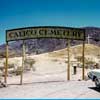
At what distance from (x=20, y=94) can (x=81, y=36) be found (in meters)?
8.51

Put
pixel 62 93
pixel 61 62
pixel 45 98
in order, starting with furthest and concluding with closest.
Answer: pixel 61 62
pixel 62 93
pixel 45 98

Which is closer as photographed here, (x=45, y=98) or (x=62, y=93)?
(x=45, y=98)

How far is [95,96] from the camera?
1546cm

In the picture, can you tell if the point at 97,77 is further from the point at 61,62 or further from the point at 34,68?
the point at 61,62

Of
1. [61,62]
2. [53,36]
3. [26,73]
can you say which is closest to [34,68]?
[26,73]

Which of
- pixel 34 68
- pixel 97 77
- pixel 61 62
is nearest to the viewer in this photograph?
pixel 97 77

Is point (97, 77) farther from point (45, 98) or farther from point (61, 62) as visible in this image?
point (61, 62)

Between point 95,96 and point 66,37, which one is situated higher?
point 66,37

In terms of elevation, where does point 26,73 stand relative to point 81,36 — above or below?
below

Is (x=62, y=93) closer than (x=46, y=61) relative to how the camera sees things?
Yes

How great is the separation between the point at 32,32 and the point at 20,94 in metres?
7.19

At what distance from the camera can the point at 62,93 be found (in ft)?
54.4

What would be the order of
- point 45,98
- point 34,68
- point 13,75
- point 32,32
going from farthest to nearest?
point 34,68 → point 13,75 → point 32,32 → point 45,98

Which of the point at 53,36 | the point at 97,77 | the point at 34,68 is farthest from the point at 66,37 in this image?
the point at 34,68
